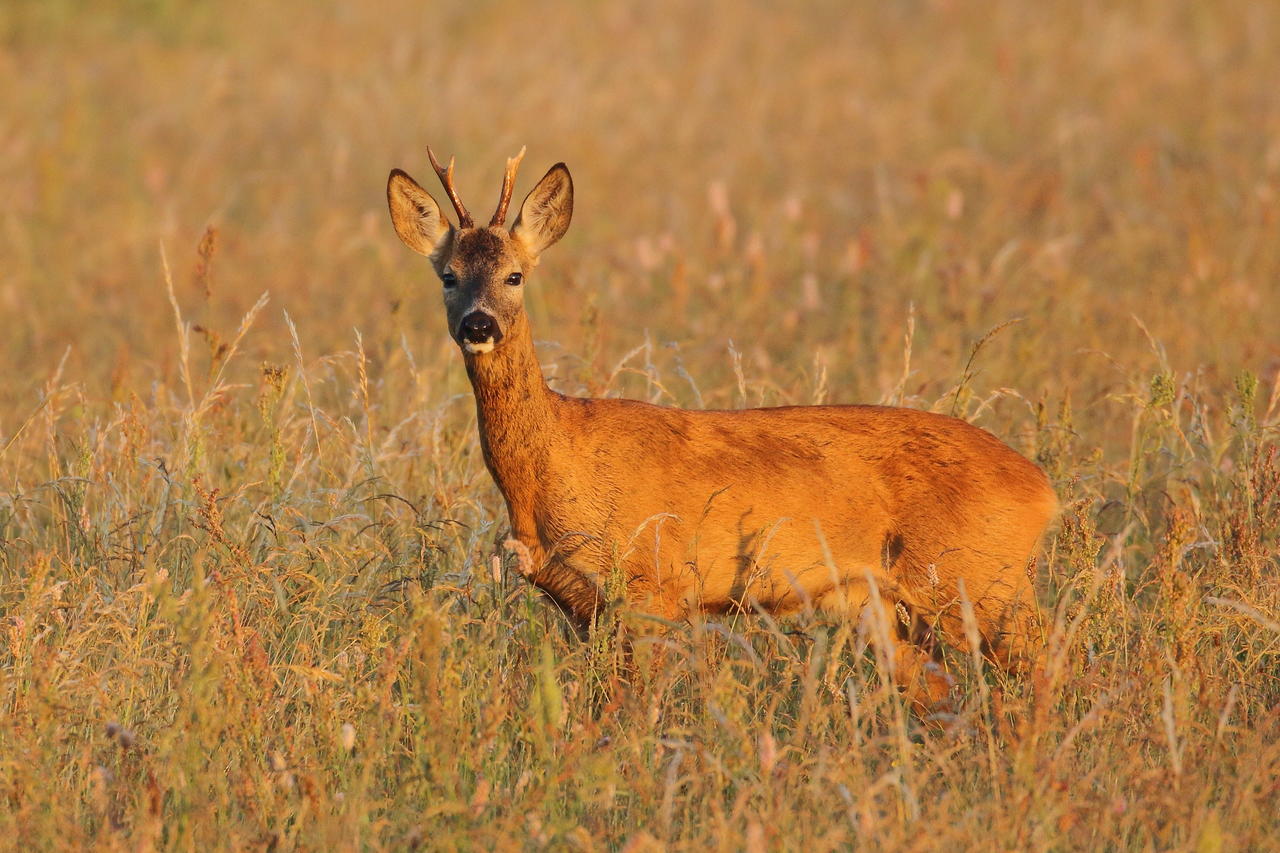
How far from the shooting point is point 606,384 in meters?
6.56

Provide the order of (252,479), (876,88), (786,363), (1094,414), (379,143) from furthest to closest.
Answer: (876,88) < (379,143) < (786,363) < (1094,414) < (252,479)

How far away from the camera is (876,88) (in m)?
14.9

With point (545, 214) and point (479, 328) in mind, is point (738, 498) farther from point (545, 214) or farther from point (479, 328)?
point (545, 214)

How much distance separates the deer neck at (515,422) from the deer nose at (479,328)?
0.14 meters

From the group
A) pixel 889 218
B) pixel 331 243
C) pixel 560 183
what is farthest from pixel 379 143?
pixel 560 183

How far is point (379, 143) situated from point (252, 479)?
23.7 ft

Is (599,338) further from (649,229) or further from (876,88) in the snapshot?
(876,88)

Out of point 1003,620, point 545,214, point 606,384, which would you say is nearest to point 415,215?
point 545,214

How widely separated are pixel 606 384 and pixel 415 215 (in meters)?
1.24

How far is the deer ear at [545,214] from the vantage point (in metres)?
5.60

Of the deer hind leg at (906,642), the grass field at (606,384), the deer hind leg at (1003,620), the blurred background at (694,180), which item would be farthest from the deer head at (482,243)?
the deer hind leg at (1003,620)

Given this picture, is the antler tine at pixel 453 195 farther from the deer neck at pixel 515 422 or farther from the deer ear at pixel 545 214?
the deer neck at pixel 515 422

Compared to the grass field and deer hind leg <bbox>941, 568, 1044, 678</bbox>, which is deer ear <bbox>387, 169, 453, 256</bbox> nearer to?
the grass field

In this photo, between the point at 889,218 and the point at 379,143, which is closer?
the point at 889,218
